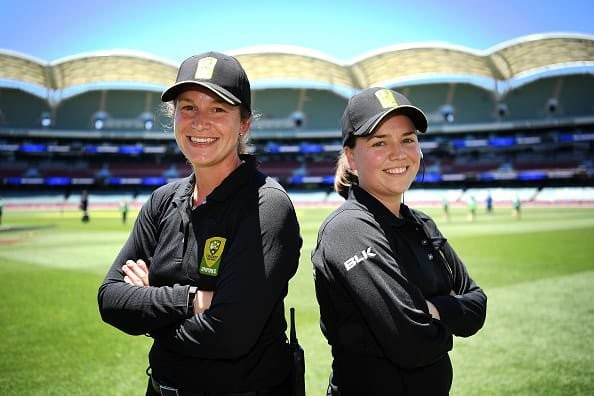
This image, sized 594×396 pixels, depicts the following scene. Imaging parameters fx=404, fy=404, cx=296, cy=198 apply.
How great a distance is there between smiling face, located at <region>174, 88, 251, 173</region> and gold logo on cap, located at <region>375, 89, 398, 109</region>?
32.0 inches

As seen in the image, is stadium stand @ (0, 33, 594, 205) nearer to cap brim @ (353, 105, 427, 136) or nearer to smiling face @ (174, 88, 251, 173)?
cap brim @ (353, 105, 427, 136)

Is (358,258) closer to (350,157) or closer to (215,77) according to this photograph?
(350,157)

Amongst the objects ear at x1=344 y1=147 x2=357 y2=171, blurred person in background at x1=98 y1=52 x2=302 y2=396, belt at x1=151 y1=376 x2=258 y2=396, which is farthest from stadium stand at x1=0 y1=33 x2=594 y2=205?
belt at x1=151 y1=376 x2=258 y2=396

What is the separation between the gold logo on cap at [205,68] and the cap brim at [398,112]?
87 centimetres

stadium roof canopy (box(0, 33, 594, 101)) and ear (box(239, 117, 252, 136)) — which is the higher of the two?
stadium roof canopy (box(0, 33, 594, 101))

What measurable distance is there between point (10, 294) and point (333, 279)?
8.96 m

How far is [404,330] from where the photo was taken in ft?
6.40

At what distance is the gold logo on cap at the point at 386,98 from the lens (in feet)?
7.33

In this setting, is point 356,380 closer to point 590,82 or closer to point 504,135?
point 504,135

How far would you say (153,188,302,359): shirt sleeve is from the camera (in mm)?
2049

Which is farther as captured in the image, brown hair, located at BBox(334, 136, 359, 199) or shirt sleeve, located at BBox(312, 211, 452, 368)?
brown hair, located at BBox(334, 136, 359, 199)

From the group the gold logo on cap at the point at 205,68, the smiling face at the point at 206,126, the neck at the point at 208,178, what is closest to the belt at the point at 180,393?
the neck at the point at 208,178

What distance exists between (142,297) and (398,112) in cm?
177

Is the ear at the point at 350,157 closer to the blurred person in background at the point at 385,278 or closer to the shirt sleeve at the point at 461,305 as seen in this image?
the blurred person in background at the point at 385,278
